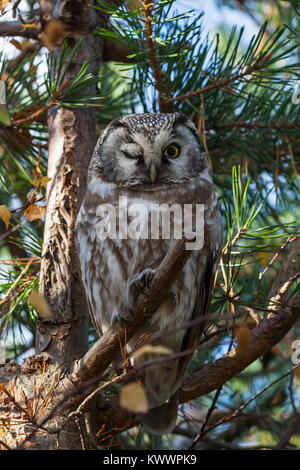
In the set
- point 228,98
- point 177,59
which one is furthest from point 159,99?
point 228,98

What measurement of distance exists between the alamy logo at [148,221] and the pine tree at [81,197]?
158mm

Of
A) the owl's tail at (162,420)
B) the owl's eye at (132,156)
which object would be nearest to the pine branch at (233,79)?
the owl's eye at (132,156)

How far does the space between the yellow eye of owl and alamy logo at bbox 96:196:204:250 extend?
24 cm

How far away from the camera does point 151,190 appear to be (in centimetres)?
240

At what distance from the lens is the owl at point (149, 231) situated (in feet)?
7.72

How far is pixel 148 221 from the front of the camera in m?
2.32

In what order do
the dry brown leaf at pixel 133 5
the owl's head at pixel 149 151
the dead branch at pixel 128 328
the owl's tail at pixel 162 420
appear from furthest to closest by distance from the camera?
the owl's tail at pixel 162 420 → the owl's head at pixel 149 151 → the dry brown leaf at pixel 133 5 → the dead branch at pixel 128 328

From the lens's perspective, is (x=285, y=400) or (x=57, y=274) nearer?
(x=57, y=274)

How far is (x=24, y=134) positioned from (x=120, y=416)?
1.45 meters

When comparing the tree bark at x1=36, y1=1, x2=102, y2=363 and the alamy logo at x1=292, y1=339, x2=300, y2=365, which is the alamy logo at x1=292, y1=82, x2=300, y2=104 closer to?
the tree bark at x1=36, y1=1, x2=102, y2=363

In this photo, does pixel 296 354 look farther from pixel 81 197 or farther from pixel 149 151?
pixel 81 197

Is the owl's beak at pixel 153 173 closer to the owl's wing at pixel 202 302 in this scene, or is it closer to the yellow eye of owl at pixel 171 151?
the yellow eye of owl at pixel 171 151

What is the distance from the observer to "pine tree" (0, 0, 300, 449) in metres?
1.96

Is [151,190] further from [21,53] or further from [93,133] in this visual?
[21,53]
